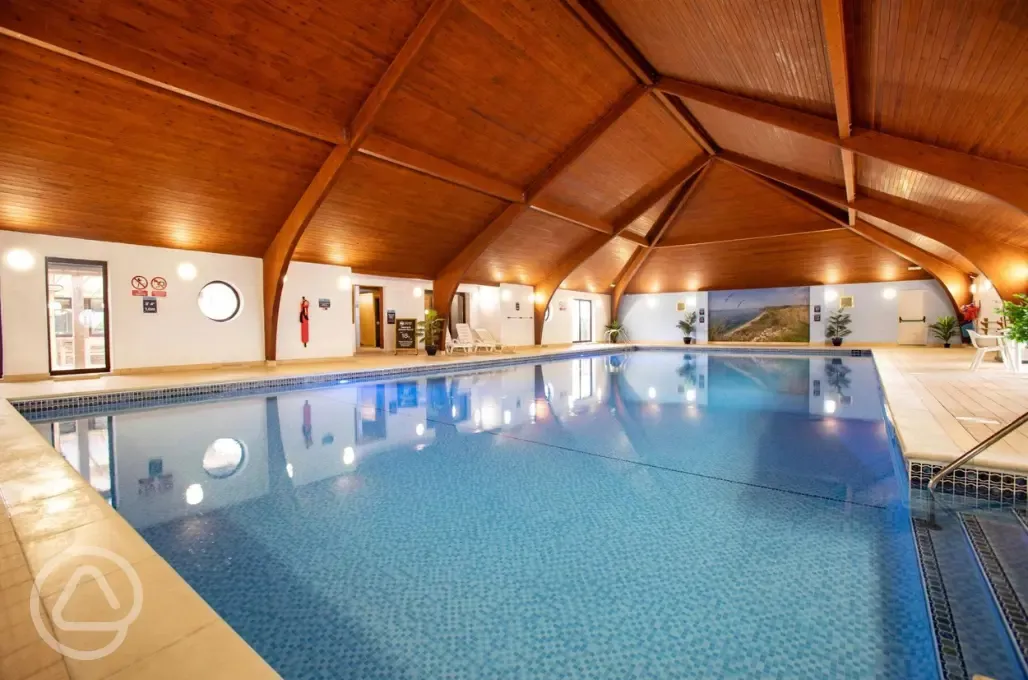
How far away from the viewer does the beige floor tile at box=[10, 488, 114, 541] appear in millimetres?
2018

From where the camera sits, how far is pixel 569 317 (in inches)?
678

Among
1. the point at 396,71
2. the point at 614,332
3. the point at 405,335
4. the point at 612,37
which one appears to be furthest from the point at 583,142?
the point at 614,332

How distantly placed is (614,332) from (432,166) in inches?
444

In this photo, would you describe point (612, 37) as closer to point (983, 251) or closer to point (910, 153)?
point (910, 153)

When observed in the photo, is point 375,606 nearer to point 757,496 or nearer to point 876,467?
point 757,496

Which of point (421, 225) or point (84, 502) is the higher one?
point (421, 225)

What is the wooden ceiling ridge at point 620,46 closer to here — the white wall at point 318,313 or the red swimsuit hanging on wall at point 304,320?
the white wall at point 318,313

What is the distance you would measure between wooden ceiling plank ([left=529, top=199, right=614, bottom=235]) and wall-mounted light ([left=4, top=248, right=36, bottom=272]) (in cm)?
824

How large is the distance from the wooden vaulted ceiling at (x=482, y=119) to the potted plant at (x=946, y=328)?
6.30 ft

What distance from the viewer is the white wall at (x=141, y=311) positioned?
22.8ft

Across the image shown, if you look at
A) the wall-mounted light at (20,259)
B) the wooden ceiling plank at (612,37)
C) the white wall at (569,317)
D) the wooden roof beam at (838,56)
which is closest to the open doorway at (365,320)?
the white wall at (569,317)

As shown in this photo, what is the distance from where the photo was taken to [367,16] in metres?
5.62

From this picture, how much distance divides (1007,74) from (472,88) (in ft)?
19.2

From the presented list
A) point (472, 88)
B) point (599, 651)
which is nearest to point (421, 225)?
point (472, 88)
